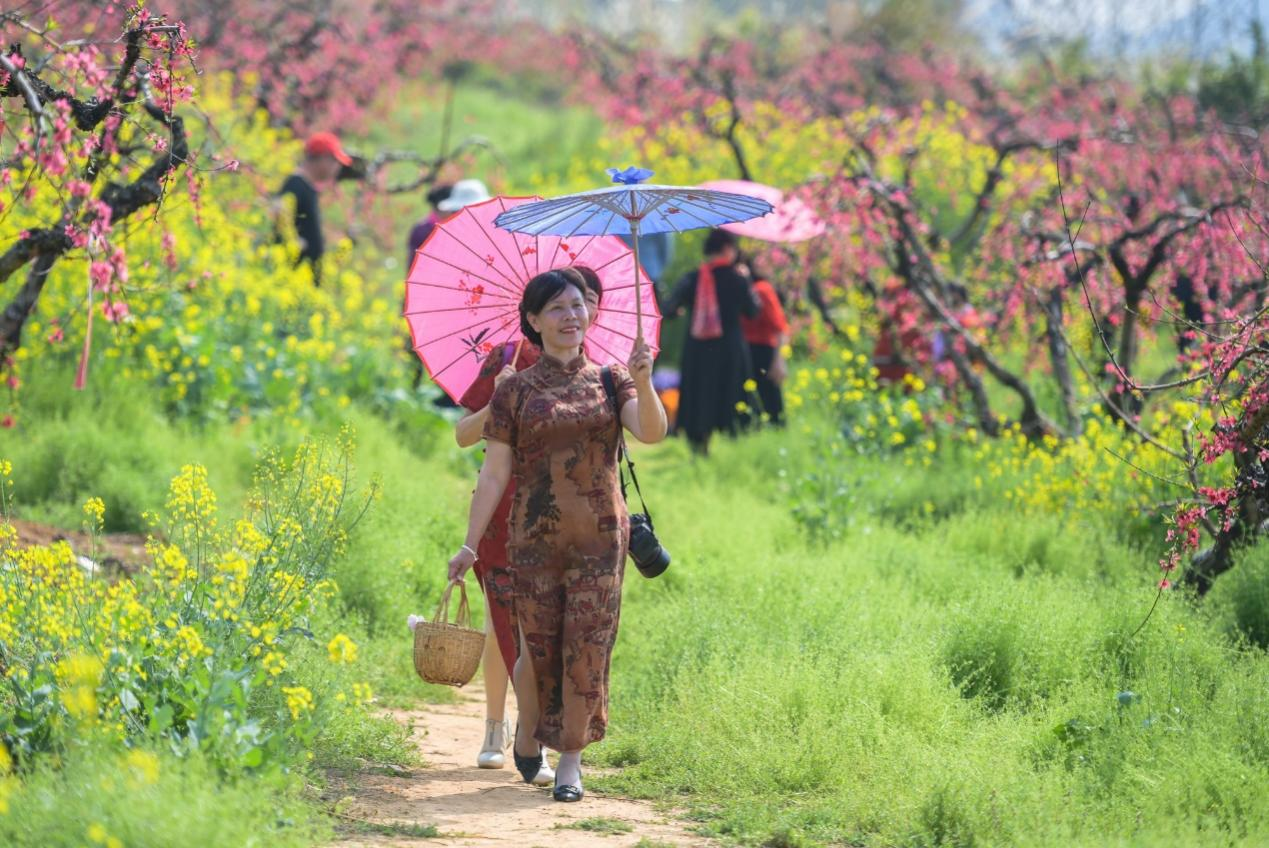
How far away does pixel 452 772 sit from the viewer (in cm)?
529

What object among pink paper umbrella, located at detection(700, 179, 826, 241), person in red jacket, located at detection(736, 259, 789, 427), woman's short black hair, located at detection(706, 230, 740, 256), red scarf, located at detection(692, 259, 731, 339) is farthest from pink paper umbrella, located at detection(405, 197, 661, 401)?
person in red jacket, located at detection(736, 259, 789, 427)

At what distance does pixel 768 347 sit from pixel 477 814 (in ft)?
21.8

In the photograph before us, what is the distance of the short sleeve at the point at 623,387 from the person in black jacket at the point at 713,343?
5.47 meters

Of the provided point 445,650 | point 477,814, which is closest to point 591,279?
point 445,650

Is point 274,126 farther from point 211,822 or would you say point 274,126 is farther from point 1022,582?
point 211,822

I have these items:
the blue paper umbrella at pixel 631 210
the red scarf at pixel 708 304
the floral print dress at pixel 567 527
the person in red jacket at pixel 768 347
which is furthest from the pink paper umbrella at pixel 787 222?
the floral print dress at pixel 567 527

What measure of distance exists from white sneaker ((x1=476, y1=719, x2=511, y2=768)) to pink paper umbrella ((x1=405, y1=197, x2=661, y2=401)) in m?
1.15

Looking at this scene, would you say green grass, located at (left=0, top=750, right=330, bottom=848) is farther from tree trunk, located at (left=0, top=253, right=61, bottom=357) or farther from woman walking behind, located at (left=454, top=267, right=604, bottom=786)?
tree trunk, located at (left=0, top=253, right=61, bottom=357)

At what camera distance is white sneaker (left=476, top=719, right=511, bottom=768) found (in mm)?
5344

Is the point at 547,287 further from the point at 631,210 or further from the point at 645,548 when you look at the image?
the point at 645,548

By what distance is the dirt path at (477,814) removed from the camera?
14.3 ft

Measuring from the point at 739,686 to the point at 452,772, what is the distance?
103 centimetres

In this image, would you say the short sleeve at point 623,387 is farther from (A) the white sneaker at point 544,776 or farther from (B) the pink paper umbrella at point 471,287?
(A) the white sneaker at point 544,776

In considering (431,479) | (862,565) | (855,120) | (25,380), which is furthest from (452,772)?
(855,120)
